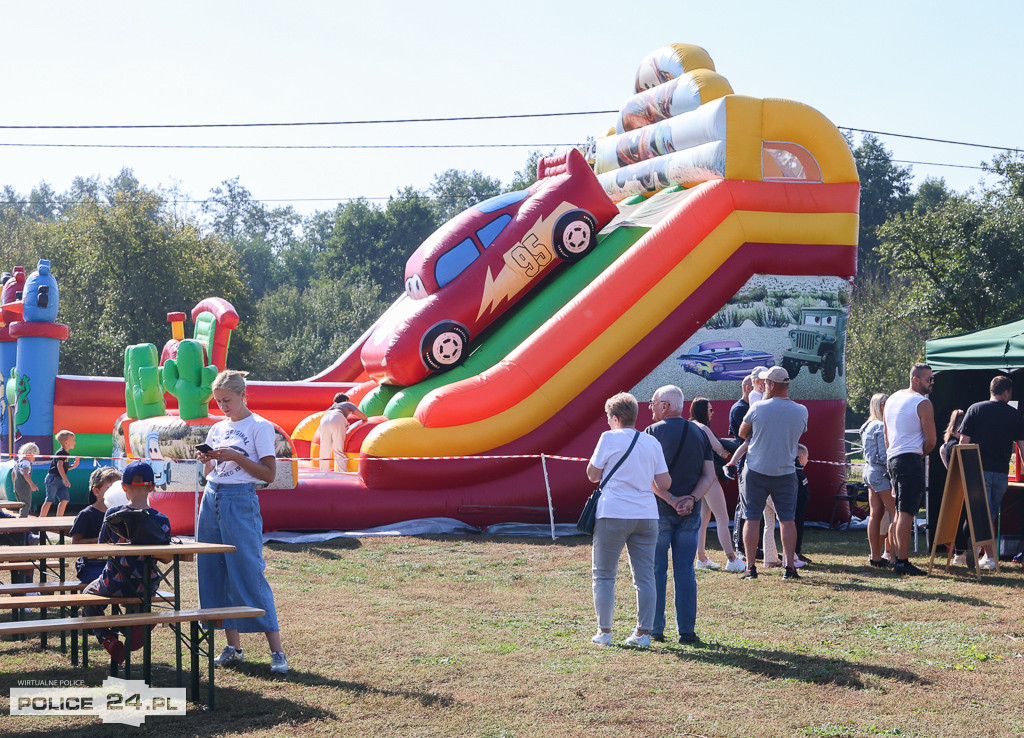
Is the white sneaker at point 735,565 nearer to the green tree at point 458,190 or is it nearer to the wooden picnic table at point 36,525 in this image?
the wooden picnic table at point 36,525

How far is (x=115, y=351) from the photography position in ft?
95.7

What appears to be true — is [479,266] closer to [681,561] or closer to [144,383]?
[144,383]

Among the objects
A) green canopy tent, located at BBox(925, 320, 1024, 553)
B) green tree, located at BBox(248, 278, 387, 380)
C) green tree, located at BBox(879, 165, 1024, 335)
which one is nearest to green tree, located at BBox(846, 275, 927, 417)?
green tree, located at BBox(879, 165, 1024, 335)

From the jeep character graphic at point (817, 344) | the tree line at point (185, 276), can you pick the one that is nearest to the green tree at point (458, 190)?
the tree line at point (185, 276)

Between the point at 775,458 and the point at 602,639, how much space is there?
2.43 meters

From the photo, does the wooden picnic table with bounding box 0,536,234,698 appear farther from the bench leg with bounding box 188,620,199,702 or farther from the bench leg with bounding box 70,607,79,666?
the bench leg with bounding box 70,607,79,666

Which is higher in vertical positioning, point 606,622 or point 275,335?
point 275,335

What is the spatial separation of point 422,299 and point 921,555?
20.0ft

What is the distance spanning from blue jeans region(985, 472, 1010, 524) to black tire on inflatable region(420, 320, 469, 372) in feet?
19.5

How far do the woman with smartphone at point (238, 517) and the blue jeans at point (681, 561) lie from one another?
6.97 feet

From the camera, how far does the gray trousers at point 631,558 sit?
579 cm

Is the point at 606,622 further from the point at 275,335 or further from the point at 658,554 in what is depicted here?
the point at 275,335

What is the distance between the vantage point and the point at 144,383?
478 inches

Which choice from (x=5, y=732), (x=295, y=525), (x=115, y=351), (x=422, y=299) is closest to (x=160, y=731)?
(x=5, y=732)
